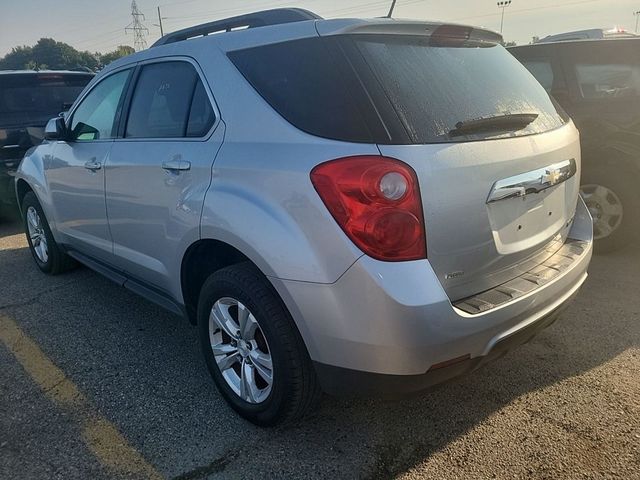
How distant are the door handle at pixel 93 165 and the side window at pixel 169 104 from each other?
1.09 ft

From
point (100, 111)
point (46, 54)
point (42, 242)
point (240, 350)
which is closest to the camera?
point (240, 350)

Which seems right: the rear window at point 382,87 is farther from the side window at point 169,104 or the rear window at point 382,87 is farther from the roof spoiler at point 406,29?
the side window at point 169,104

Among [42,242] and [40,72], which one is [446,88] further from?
[40,72]

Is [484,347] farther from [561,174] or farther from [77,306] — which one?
[77,306]

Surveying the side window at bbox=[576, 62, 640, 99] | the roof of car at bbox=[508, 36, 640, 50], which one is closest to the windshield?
the side window at bbox=[576, 62, 640, 99]

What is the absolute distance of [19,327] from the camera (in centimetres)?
369

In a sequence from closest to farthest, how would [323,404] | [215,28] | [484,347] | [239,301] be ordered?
[484,347], [239,301], [323,404], [215,28]

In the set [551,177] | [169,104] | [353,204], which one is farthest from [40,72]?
[551,177]

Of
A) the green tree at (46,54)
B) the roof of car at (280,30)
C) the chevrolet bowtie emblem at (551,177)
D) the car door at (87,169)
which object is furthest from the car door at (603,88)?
the green tree at (46,54)

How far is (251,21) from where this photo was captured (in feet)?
9.88

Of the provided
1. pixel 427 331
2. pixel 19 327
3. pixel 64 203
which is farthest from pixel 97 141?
pixel 427 331

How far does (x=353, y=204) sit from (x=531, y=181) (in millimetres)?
837

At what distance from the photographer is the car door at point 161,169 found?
→ 257 centimetres

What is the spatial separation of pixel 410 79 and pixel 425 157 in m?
0.42
